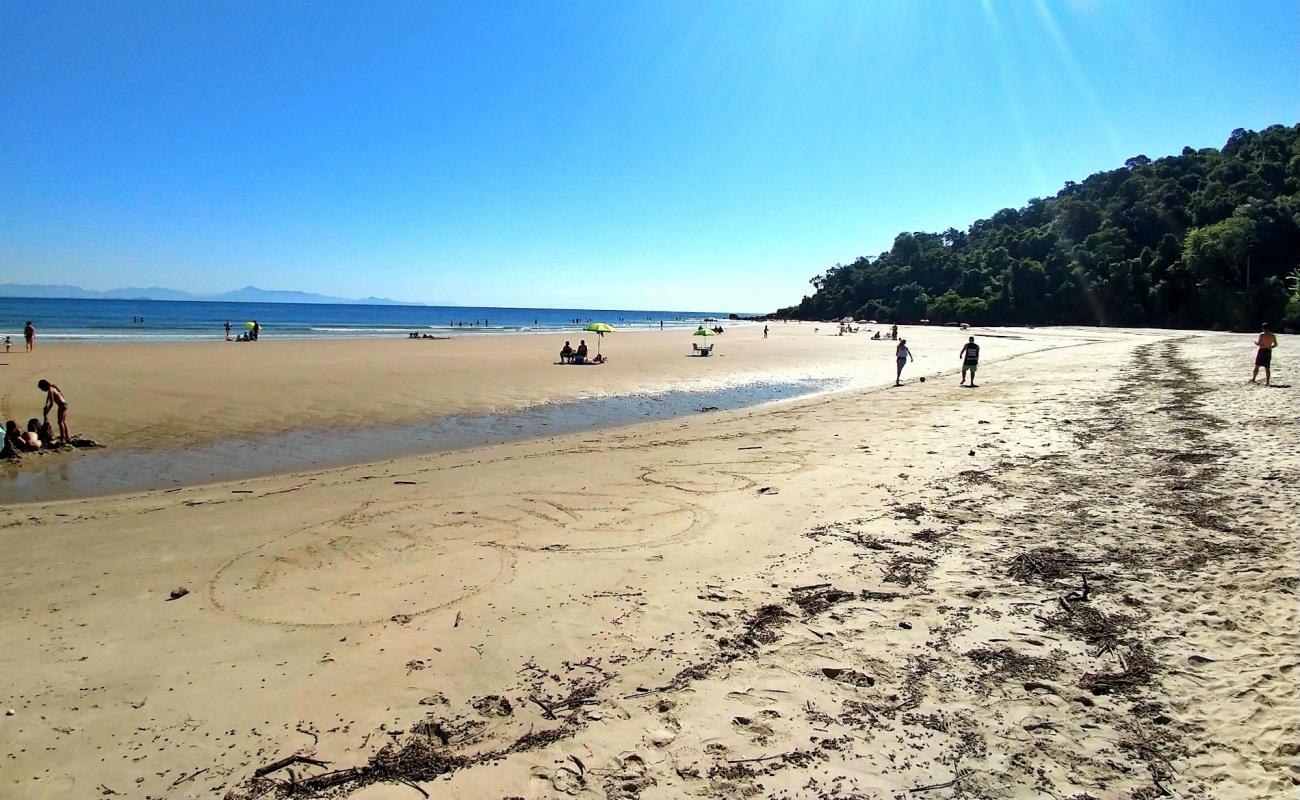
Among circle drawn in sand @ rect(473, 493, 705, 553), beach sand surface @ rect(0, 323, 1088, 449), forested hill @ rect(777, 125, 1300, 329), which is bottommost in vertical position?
circle drawn in sand @ rect(473, 493, 705, 553)

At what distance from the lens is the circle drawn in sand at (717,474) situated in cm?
863

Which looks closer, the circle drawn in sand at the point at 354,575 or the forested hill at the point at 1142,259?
the circle drawn in sand at the point at 354,575

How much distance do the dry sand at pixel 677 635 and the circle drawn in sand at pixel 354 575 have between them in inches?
1.5

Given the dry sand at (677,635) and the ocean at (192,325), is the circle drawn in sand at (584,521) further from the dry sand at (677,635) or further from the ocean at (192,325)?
the ocean at (192,325)

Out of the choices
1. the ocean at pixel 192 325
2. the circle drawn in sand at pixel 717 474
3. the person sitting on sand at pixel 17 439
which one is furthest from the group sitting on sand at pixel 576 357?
the ocean at pixel 192 325

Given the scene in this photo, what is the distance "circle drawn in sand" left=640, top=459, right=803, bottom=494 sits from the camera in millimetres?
8633

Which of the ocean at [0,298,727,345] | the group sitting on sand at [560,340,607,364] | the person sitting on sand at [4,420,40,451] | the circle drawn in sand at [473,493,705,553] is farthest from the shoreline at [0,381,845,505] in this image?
→ the ocean at [0,298,727,345]

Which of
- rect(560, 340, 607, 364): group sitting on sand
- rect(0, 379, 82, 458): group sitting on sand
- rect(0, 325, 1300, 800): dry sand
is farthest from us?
rect(560, 340, 607, 364): group sitting on sand

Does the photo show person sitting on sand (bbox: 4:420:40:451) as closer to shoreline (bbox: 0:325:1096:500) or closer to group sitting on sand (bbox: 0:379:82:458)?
group sitting on sand (bbox: 0:379:82:458)

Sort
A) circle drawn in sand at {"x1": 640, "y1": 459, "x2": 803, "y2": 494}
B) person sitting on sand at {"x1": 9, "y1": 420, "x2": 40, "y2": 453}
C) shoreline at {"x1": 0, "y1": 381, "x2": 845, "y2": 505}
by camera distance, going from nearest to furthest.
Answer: circle drawn in sand at {"x1": 640, "y1": 459, "x2": 803, "y2": 494} < shoreline at {"x1": 0, "y1": 381, "x2": 845, "y2": 505} < person sitting on sand at {"x1": 9, "y1": 420, "x2": 40, "y2": 453}

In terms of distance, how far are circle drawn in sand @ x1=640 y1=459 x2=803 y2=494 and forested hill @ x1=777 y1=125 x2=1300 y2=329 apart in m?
58.9

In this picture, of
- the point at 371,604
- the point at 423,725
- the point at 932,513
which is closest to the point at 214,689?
the point at 371,604

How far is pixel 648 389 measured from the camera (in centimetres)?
2244

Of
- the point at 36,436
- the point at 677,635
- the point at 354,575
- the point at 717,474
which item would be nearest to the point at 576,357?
the point at 36,436
